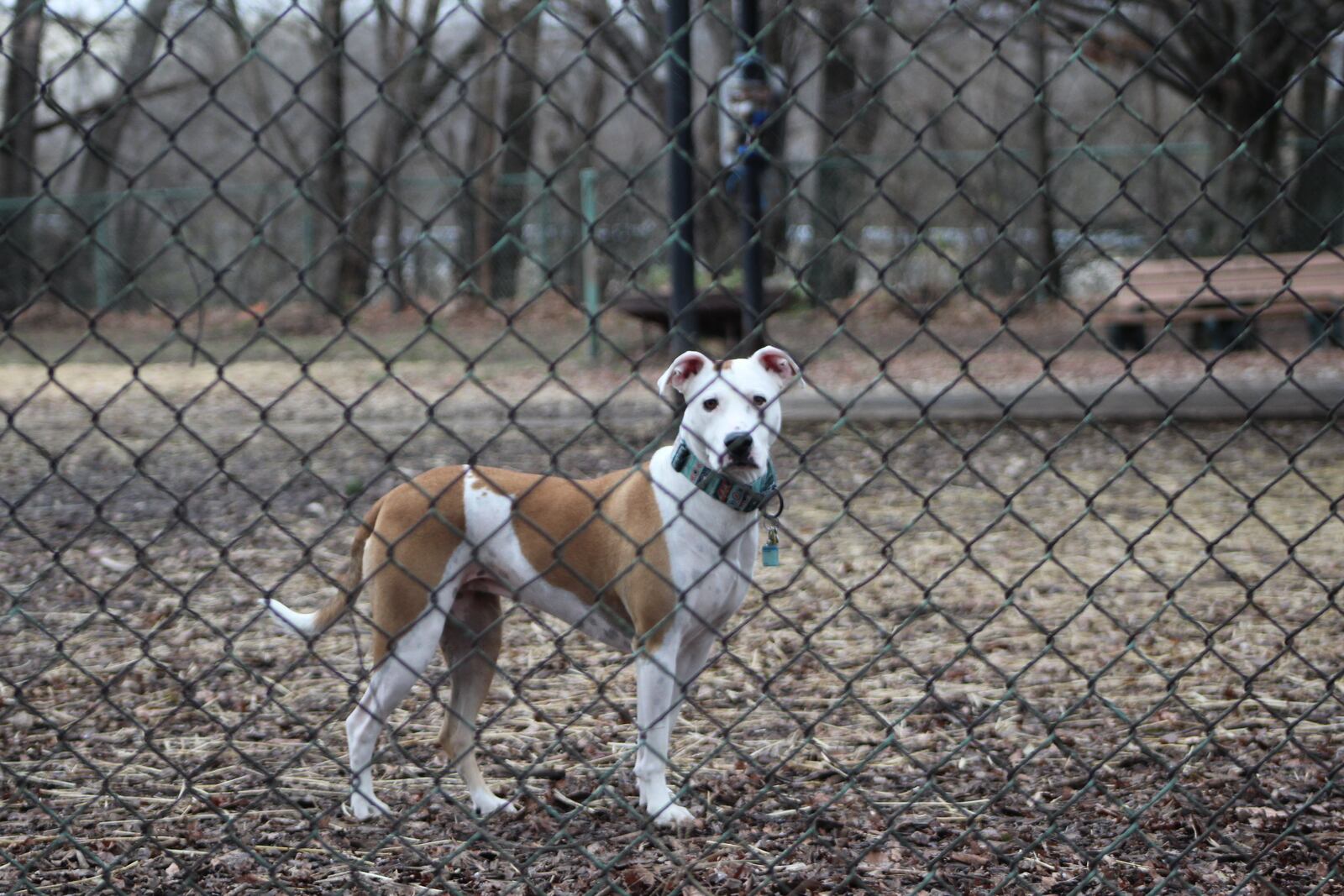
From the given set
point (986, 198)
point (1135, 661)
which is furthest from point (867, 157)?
point (1135, 661)

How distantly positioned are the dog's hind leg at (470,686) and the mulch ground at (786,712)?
0.10m

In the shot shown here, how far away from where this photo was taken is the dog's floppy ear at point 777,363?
117 inches

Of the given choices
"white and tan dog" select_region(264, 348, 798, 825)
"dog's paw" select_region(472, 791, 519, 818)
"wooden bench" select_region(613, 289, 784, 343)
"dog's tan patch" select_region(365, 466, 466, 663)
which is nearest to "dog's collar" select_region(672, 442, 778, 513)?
"white and tan dog" select_region(264, 348, 798, 825)

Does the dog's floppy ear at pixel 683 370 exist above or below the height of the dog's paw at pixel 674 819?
above

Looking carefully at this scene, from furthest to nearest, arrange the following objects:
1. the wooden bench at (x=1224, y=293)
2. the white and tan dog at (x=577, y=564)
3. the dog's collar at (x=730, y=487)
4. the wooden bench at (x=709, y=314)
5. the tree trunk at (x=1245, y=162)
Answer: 1. the tree trunk at (x=1245, y=162)
2. the wooden bench at (x=709, y=314)
3. the wooden bench at (x=1224, y=293)
4. the white and tan dog at (x=577, y=564)
5. the dog's collar at (x=730, y=487)

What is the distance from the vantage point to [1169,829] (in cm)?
303

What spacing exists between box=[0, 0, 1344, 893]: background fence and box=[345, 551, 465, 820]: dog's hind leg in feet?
0.49

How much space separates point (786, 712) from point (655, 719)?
1.96 ft

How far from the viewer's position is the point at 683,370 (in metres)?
2.97

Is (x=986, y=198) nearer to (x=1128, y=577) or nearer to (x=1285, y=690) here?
(x=1128, y=577)

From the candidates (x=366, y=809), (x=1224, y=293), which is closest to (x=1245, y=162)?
(x=1224, y=293)

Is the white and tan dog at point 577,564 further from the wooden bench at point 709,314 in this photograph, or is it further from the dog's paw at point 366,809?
the wooden bench at point 709,314

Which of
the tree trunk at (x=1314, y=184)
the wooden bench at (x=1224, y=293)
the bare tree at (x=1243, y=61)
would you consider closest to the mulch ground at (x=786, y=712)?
the wooden bench at (x=1224, y=293)

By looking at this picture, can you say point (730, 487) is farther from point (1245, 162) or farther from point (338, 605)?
point (1245, 162)
